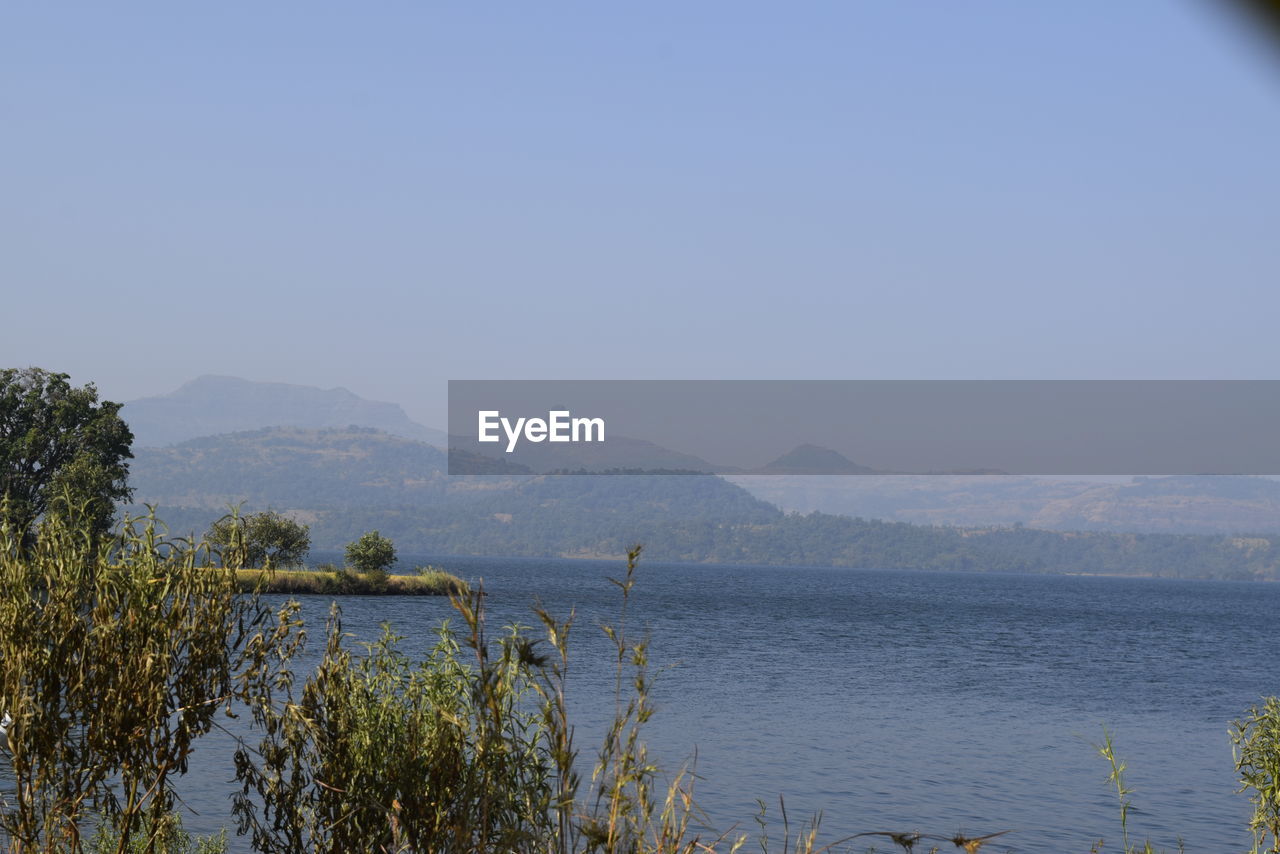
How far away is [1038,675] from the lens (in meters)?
83.1

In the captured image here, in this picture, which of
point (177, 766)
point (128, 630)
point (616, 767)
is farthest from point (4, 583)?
point (616, 767)

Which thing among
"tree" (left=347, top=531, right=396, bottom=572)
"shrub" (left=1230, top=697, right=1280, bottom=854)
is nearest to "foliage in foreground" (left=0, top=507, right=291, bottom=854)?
"shrub" (left=1230, top=697, right=1280, bottom=854)

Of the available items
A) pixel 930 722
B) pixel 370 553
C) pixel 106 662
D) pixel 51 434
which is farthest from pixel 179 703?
pixel 370 553

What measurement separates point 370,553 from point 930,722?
83.9 m

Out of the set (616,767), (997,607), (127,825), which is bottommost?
(997,607)

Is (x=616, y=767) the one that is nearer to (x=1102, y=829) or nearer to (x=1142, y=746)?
(x=1102, y=829)

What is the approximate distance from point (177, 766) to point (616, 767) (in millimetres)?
7984

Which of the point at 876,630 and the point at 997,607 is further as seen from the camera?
the point at 997,607

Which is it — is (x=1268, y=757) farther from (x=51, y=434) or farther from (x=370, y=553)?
(x=370, y=553)

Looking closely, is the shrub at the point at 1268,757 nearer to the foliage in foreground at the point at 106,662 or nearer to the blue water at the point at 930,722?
the blue water at the point at 930,722

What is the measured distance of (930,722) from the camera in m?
55.8

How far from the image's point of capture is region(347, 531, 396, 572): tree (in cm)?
12825

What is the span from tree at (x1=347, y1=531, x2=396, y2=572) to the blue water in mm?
3781

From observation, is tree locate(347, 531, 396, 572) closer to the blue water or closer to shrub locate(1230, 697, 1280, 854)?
the blue water
